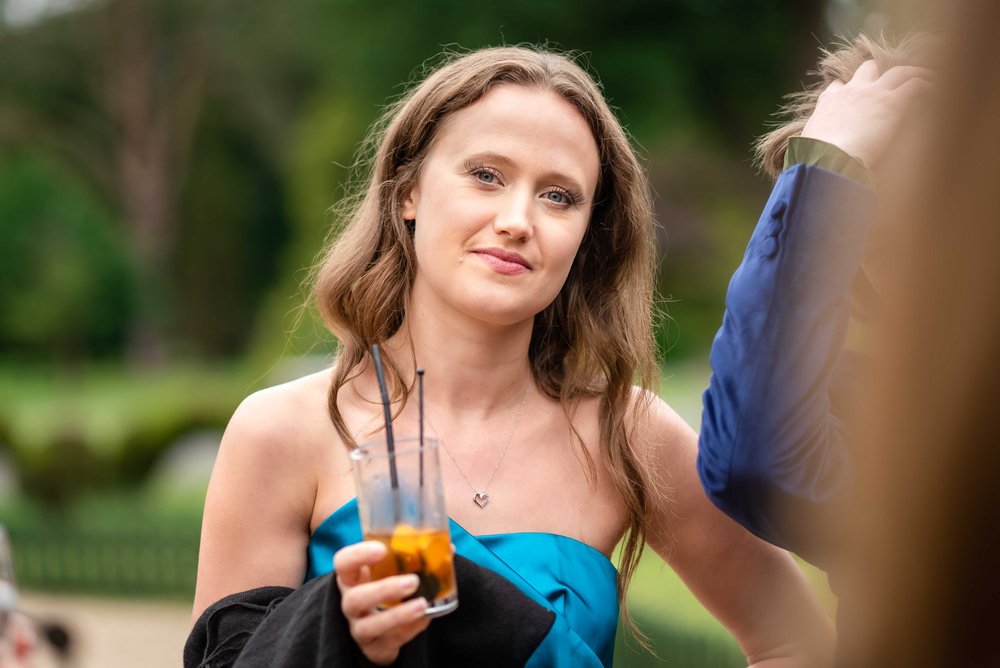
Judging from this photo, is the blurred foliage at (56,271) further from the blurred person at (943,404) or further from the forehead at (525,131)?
the blurred person at (943,404)

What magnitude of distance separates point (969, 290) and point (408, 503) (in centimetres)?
122

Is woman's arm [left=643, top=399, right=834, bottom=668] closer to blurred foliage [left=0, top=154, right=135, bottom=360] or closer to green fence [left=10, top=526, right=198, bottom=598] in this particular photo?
green fence [left=10, top=526, right=198, bottom=598]

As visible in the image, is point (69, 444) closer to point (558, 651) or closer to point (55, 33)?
point (558, 651)

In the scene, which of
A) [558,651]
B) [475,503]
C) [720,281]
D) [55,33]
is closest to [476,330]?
[475,503]

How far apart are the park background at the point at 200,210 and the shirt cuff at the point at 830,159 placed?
3.86 ft

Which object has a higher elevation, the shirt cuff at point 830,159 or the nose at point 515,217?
the shirt cuff at point 830,159

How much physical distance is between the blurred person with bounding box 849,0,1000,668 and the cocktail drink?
111 cm

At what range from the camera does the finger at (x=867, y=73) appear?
6.65ft

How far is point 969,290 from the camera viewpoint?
0.63m

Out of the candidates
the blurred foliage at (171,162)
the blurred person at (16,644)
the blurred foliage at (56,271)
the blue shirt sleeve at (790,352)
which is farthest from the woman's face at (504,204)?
the blurred foliage at (56,271)

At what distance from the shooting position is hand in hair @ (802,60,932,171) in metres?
1.89

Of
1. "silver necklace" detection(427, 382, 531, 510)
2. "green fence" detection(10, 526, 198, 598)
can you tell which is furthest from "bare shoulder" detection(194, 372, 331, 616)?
"green fence" detection(10, 526, 198, 598)

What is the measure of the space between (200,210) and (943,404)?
32.8m

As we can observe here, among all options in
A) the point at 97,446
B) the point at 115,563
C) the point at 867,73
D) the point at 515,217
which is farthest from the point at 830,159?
the point at 97,446
